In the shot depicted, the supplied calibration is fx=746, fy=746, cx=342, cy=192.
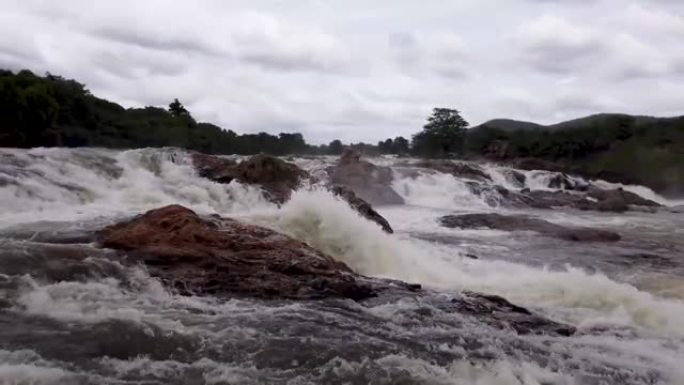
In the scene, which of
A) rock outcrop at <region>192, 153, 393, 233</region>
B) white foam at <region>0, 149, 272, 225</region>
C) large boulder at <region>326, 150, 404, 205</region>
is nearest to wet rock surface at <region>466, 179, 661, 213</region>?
large boulder at <region>326, 150, 404, 205</region>

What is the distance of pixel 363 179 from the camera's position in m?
28.9

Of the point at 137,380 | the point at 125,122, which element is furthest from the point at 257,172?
the point at 125,122

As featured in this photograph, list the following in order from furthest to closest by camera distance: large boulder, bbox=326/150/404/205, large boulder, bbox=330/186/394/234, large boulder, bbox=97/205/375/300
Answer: large boulder, bbox=326/150/404/205 → large boulder, bbox=330/186/394/234 → large boulder, bbox=97/205/375/300

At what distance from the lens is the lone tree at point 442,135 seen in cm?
7106

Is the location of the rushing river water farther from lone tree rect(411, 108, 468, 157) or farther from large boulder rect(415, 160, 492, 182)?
lone tree rect(411, 108, 468, 157)

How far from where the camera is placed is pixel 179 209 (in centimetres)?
999

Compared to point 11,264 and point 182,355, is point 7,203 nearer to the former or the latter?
point 11,264

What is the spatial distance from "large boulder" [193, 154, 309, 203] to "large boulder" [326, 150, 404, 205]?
174 inches

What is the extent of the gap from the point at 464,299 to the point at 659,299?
3.37 m

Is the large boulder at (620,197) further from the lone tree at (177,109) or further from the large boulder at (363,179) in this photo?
the lone tree at (177,109)

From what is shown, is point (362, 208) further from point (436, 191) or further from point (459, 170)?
point (459, 170)

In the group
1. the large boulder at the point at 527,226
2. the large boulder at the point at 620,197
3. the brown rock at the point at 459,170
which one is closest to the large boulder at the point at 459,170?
the brown rock at the point at 459,170

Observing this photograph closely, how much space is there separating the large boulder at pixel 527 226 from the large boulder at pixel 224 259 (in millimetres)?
9799

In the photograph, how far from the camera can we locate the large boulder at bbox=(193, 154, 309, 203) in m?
22.0
